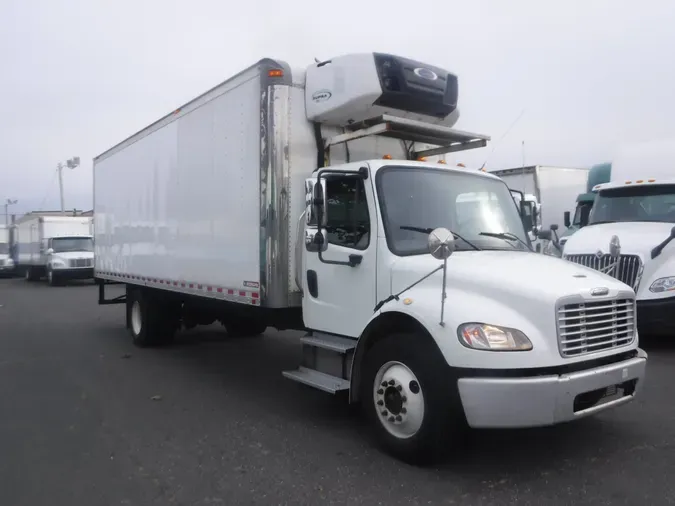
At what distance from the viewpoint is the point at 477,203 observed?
5406 mm

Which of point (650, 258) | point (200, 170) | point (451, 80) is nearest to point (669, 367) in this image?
point (650, 258)

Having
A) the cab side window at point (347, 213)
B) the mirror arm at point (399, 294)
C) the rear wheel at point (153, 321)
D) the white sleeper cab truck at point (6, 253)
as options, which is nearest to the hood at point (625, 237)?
the cab side window at point (347, 213)

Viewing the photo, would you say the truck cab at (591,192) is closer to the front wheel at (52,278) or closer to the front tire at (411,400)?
the front tire at (411,400)

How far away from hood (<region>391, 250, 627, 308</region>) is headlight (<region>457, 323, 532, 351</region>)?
257 mm

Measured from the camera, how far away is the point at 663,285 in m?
8.22

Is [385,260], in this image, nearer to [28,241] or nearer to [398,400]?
[398,400]

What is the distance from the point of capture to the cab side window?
5130 millimetres

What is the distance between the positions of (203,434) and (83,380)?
9.44 feet

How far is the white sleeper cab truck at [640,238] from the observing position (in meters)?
8.22

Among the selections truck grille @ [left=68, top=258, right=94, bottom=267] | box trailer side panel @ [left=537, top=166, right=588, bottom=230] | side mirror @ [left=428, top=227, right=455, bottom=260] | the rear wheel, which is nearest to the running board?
side mirror @ [left=428, top=227, right=455, bottom=260]

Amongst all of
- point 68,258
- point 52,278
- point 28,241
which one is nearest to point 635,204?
point 68,258

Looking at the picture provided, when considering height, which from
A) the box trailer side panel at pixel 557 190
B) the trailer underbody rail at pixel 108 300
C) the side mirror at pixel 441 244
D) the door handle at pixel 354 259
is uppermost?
the box trailer side panel at pixel 557 190

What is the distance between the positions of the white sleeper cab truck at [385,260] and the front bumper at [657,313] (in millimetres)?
3670

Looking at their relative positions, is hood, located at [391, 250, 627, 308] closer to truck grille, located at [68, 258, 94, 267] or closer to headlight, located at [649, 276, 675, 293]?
headlight, located at [649, 276, 675, 293]
